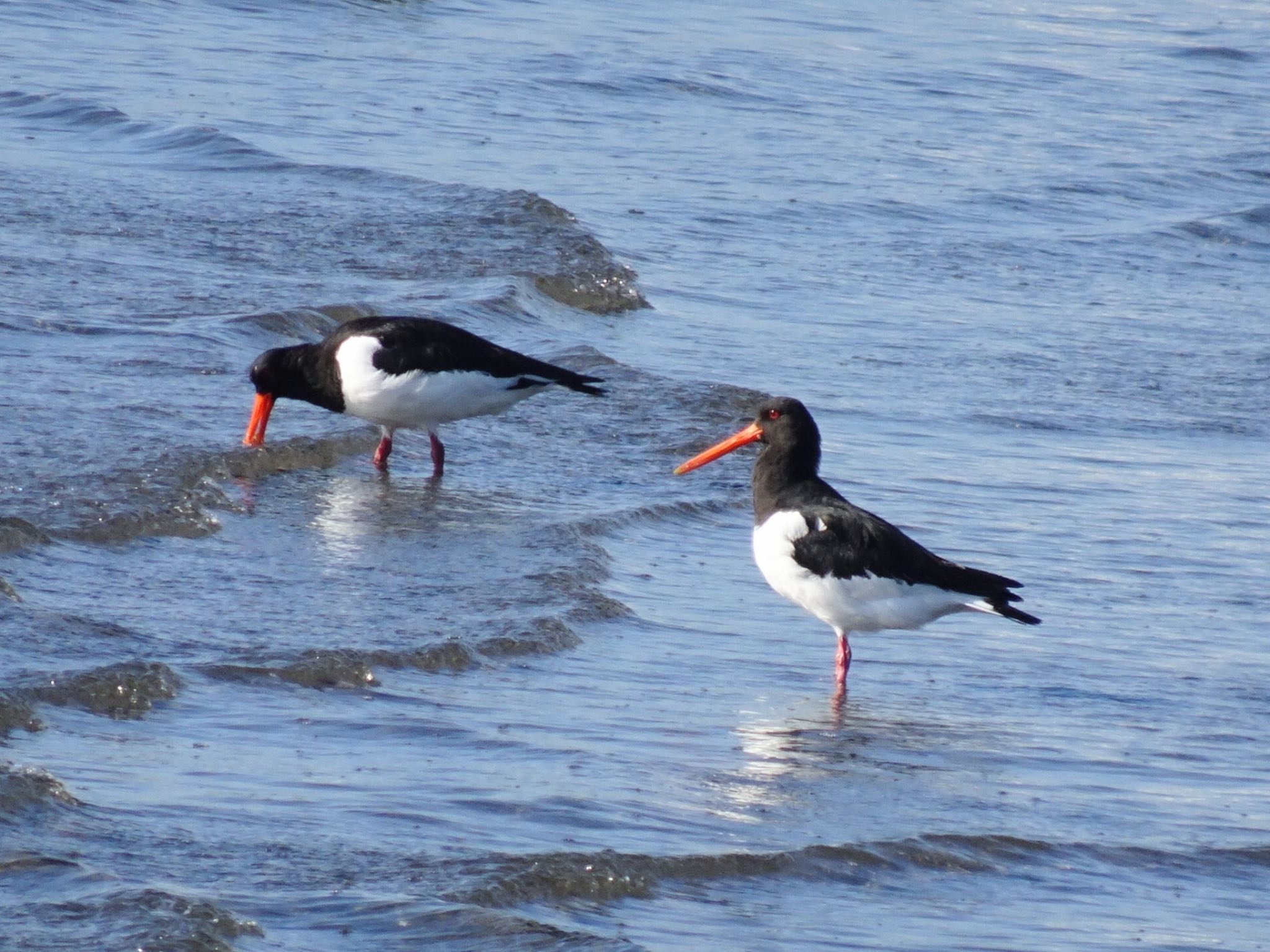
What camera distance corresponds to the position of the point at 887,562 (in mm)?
5926

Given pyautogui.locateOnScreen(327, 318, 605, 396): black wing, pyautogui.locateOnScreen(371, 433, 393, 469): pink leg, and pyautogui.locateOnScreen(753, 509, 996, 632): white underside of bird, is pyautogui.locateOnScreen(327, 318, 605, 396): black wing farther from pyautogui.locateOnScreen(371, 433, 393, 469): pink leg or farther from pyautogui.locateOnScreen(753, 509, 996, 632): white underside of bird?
pyautogui.locateOnScreen(753, 509, 996, 632): white underside of bird

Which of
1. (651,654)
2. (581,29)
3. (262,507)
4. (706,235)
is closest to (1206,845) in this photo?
(651,654)

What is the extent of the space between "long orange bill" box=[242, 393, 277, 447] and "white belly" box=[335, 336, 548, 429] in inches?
12.2

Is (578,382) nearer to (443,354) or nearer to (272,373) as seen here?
(443,354)

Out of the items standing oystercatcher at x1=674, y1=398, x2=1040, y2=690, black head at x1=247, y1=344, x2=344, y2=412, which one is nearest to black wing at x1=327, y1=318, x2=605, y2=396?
black head at x1=247, y1=344, x2=344, y2=412

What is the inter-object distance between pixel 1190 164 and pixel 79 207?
9.03 meters

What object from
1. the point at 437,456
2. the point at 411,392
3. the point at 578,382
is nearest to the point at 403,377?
the point at 411,392

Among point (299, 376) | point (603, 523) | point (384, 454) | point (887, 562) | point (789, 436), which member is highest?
point (789, 436)

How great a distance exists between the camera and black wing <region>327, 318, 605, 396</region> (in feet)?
25.5

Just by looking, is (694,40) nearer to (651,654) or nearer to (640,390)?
(640,390)

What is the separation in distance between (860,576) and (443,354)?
252 centimetres

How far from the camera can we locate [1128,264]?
1266 cm

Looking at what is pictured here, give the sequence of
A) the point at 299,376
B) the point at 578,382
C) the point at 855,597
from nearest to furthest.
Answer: the point at 855,597, the point at 299,376, the point at 578,382

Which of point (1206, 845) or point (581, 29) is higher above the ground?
point (581, 29)
